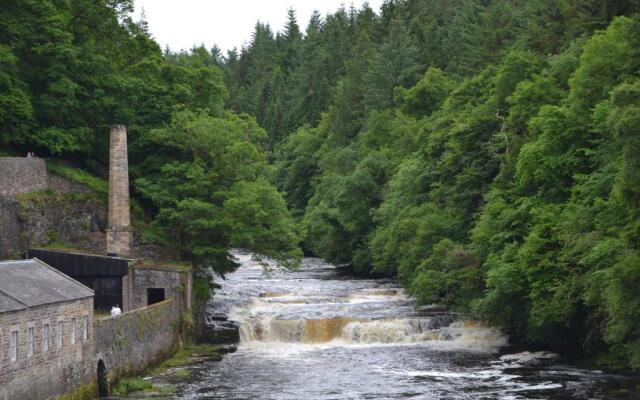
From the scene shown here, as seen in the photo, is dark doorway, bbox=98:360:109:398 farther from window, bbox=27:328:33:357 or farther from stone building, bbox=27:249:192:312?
stone building, bbox=27:249:192:312

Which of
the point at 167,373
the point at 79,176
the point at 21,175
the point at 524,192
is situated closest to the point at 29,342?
the point at 167,373

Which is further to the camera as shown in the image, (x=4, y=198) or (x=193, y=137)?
(x=193, y=137)

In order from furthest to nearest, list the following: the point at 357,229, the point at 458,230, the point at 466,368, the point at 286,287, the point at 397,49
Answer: the point at 397,49
the point at 357,229
the point at 286,287
the point at 458,230
the point at 466,368

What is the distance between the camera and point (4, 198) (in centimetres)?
5425

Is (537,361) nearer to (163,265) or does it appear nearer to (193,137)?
(163,265)

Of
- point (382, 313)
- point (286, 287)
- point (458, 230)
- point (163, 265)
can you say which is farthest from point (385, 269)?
point (163, 265)

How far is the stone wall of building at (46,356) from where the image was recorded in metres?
31.6

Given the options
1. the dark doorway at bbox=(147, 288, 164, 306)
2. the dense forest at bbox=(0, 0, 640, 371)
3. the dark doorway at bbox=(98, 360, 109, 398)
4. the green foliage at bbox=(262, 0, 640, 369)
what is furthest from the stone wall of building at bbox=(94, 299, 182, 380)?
the green foliage at bbox=(262, 0, 640, 369)

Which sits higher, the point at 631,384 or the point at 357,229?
the point at 357,229

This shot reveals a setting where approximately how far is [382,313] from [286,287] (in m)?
14.3

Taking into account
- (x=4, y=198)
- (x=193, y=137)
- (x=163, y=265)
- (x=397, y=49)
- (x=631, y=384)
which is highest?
(x=397, y=49)

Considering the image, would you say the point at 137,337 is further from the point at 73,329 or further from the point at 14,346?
the point at 14,346

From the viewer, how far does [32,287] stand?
35938 mm

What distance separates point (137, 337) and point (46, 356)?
31.3 ft
